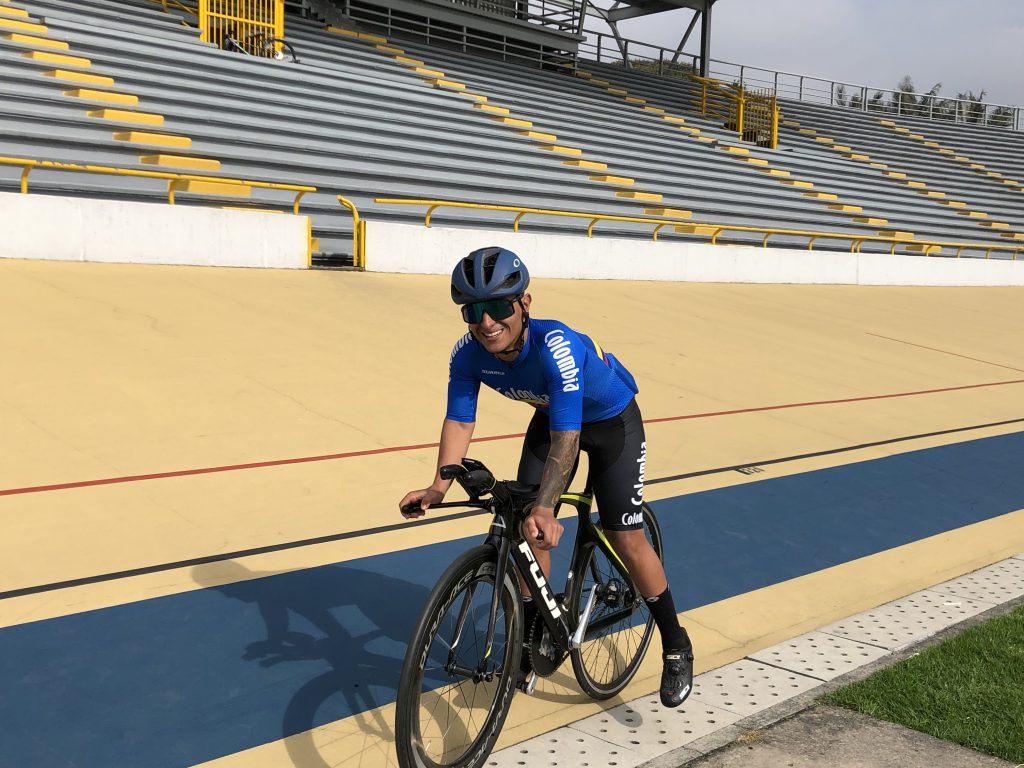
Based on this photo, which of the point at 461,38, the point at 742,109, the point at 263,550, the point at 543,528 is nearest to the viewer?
the point at 543,528

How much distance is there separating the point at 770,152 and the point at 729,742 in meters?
23.9

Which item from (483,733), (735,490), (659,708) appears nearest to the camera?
(483,733)

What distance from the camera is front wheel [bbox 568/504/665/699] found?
3627 mm

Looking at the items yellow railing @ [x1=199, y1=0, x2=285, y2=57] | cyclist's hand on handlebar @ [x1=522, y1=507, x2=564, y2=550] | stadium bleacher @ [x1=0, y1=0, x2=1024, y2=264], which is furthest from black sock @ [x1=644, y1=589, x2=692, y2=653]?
yellow railing @ [x1=199, y1=0, x2=285, y2=57]

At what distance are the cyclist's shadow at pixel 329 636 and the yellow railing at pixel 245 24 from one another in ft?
51.4

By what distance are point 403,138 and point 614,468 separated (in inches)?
566

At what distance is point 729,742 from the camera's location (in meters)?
3.36

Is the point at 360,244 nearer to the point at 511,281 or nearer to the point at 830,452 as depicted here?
the point at 830,452

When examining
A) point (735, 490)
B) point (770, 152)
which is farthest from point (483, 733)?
point (770, 152)

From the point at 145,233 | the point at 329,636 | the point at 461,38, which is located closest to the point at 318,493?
the point at 329,636

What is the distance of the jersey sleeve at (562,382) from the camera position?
120 inches

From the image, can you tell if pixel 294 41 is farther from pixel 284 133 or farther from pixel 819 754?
pixel 819 754

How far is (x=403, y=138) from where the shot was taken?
55.6ft

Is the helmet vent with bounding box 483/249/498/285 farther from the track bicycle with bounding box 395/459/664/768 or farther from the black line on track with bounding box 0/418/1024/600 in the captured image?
the black line on track with bounding box 0/418/1024/600
